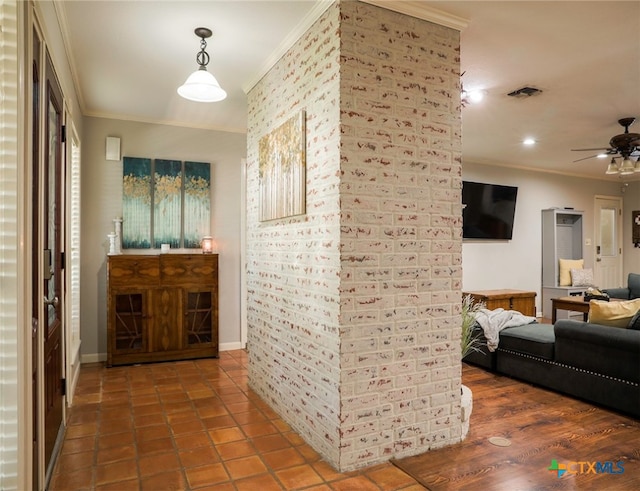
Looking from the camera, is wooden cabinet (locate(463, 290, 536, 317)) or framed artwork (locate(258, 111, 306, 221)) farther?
wooden cabinet (locate(463, 290, 536, 317))

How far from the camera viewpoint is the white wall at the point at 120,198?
14.9 feet

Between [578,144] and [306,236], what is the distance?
4.90 m

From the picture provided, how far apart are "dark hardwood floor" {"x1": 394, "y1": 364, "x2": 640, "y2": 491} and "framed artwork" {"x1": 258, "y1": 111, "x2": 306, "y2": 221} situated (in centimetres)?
170

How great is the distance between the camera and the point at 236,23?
2.76 metres

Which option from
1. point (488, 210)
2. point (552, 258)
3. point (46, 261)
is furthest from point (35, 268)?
point (552, 258)

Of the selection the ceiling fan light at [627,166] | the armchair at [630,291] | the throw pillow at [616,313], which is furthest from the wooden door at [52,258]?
the armchair at [630,291]

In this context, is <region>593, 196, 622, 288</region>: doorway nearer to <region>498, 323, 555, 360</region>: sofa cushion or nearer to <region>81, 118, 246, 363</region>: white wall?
<region>498, 323, 555, 360</region>: sofa cushion

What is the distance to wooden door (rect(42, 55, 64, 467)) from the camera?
2.23 meters

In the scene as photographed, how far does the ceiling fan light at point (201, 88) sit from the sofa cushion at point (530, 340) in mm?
3245

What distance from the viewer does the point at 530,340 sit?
385 centimetres

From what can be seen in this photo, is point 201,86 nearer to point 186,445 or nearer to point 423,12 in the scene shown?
point 423,12

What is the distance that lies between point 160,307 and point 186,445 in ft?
6.71

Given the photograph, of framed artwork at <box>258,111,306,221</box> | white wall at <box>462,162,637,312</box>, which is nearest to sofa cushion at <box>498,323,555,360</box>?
framed artwork at <box>258,111,306,221</box>

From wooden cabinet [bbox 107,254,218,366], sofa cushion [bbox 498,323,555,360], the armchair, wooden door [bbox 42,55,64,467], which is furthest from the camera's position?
the armchair
